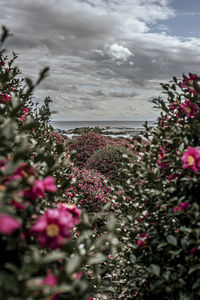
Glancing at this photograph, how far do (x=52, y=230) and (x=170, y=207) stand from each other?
0.87m

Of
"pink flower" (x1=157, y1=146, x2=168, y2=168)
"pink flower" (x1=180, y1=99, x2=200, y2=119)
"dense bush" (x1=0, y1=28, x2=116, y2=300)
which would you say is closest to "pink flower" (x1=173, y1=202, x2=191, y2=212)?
"pink flower" (x1=157, y1=146, x2=168, y2=168)

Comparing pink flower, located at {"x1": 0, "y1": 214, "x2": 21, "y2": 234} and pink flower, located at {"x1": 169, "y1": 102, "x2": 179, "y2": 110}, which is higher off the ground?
pink flower, located at {"x1": 169, "y1": 102, "x2": 179, "y2": 110}

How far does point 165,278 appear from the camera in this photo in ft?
4.60

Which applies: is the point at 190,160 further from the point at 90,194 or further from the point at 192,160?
the point at 90,194

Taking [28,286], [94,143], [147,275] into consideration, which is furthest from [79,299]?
[94,143]

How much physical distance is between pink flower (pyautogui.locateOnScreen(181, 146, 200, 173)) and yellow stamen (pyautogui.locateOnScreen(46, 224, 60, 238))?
2.60 ft

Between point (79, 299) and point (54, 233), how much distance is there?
0.25 metres

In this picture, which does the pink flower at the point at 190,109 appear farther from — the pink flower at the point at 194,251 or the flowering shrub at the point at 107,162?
the flowering shrub at the point at 107,162

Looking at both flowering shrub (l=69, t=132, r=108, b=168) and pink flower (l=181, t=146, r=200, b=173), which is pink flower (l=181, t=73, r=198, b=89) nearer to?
pink flower (l=181, t=146, r=200, b=173)

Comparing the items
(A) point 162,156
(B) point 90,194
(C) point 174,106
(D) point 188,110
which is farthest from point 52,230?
(B) point 90,194

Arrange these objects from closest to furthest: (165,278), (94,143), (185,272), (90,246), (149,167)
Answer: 1. (90,246)
2. (165,278)
3. (185,272)
4. (149,167)
5. (94,143)

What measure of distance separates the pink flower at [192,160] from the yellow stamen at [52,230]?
2.60ft

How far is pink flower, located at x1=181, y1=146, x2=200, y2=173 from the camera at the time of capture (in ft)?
4.63

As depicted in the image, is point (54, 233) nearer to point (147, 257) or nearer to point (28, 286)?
point (28, 286)
